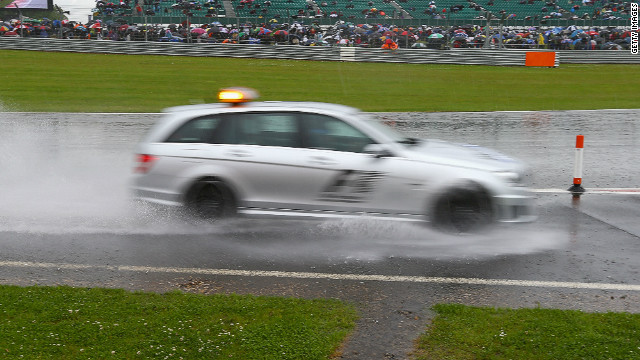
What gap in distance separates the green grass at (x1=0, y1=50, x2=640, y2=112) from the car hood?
888 centimetres

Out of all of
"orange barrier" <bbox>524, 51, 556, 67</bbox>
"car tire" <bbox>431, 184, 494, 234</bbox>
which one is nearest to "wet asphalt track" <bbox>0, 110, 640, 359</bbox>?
"car tire" <bbox>431, 184, 494, 234</bbox>

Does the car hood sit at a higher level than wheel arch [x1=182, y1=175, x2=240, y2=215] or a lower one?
higher

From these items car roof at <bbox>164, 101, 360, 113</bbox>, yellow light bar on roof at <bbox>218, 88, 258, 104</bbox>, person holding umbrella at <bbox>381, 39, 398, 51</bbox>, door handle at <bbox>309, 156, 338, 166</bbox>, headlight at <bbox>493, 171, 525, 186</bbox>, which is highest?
person holding umbrella at <bbox>381, 39, 398, 51</bbox>

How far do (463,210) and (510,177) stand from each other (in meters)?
0.64

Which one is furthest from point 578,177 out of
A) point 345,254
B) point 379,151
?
point 345,254

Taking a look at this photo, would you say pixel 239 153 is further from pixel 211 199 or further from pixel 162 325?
pixel 162 325

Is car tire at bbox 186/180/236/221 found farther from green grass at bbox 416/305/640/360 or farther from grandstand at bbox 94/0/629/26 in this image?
grandstand at bbox 94/0/629/26

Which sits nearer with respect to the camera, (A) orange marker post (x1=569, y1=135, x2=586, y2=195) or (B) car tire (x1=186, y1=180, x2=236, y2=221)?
(B) car tire (x1=186, y1=180, x2=236, y2=221)

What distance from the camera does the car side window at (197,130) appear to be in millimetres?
8336

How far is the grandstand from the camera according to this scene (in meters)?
53.3

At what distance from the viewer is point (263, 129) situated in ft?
27.0

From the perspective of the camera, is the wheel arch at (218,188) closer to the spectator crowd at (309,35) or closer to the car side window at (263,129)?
the car side window at (263,129)

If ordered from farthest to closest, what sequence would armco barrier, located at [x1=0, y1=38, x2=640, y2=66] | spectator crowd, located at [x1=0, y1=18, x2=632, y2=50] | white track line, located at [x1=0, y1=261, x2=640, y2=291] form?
spectator crowd, located at [x1=0, y1=18, x2=632, y2=50] → armco barrier, located at [x1=0, y1=38, x2=640, y2=66] → white track line, located at [x1=0, y1=261, x2=640, y2=291]

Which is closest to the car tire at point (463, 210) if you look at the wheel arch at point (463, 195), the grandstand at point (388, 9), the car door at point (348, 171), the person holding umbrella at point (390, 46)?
the wheel arch at point (463, 195)
